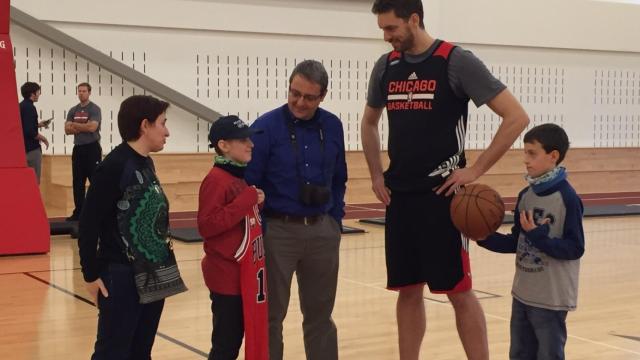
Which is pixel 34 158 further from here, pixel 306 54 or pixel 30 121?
pixel 306 54

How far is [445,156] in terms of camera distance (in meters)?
4.02

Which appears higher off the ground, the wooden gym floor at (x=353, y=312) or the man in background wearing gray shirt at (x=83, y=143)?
the man in background wearing gray shirt at (x=83, y=143)

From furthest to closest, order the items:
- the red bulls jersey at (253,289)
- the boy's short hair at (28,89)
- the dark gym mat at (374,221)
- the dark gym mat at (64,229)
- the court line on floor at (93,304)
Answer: the dark gym mat at (374,221), the boy's short hair at (28,89), the dark gym mat at (64,229), the court line on floor at (93,304), the red bulls jersey at (253,289)

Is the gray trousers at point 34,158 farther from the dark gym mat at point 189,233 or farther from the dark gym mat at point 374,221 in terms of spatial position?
the dark gym mat at point 374,221

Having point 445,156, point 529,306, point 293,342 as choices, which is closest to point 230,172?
point 445,156

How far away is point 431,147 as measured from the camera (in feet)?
13.1

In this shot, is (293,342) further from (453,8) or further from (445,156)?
(453,8)

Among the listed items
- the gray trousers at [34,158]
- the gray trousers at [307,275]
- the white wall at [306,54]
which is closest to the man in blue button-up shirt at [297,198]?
the gray trousers at [307,275]

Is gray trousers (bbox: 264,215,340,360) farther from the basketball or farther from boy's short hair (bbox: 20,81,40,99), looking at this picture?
boy's short hair (bbox: 20,81,40,99)

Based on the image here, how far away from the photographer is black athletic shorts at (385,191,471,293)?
402cm

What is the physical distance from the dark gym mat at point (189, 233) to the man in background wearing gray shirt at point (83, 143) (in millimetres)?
1304

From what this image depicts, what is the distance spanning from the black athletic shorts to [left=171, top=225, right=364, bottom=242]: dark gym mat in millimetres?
6000

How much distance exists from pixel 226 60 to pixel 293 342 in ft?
26.7

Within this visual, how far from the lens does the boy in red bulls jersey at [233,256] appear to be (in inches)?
151
